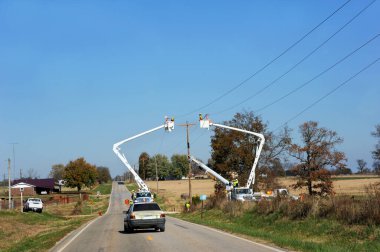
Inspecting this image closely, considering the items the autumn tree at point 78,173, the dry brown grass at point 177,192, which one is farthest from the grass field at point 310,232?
the autumn tree at point 78,173

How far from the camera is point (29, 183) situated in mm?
139750

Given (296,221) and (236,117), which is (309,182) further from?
(296,221)

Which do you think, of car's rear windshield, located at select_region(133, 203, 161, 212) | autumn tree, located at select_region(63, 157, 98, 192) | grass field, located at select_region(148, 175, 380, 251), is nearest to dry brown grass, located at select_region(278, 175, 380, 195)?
grass field, located at select_region(148, 175, 380, 251)

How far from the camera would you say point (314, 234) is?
68.2 feet

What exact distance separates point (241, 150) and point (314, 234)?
53137 millimetres

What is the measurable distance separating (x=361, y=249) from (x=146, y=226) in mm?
11943

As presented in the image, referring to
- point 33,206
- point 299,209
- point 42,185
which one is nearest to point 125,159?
point 33,206

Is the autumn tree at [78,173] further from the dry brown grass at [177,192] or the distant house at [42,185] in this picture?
the dry brown grass at [177,192]

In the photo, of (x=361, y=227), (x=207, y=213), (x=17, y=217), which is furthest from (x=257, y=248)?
(x=17, y=217)

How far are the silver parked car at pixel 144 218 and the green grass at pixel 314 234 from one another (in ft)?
11.4

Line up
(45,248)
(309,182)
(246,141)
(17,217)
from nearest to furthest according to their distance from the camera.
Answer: (45,248) → (17,217) → (309,182) → (246,141)

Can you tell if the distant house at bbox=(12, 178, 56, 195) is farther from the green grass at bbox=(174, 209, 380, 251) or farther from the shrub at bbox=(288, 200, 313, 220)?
the shrub at bbox=(288, 200, 313, 220)

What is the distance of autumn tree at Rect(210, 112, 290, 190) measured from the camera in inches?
2931

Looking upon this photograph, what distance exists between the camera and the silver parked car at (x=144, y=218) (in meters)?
24.7
